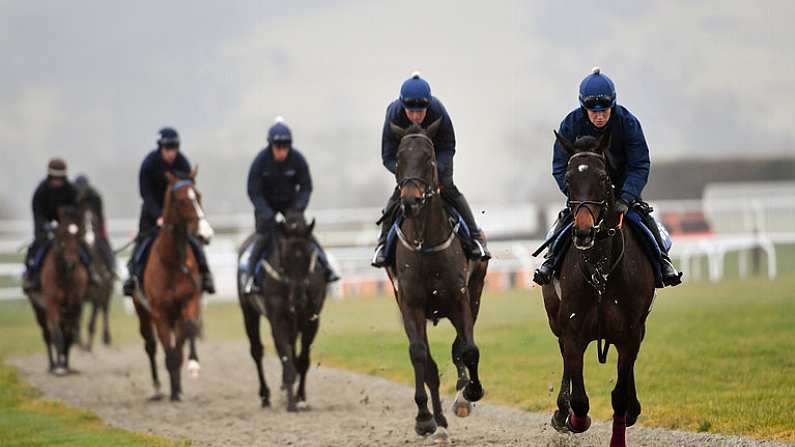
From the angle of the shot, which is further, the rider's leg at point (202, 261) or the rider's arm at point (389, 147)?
the rider's leg at point (202, 261)

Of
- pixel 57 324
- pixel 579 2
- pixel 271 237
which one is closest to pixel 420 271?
pixel 271 237

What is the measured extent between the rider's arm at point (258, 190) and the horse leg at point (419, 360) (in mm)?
4082

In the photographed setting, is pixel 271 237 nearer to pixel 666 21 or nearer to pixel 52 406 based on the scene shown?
pixel 52 406

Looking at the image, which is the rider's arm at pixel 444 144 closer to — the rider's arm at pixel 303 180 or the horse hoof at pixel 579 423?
the horse hoof at pixel 579 423

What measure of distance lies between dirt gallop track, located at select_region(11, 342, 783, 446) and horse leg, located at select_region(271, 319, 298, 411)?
0.22 meters

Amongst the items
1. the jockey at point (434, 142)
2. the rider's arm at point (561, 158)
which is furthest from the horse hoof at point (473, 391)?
the rider's arm at point (561, 158)

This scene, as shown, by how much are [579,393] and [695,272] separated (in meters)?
26.3

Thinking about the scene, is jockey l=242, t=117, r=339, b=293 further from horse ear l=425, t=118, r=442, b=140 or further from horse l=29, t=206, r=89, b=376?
horse l=29, t=206, r=89, b=376

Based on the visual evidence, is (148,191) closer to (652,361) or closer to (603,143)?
(652,361)

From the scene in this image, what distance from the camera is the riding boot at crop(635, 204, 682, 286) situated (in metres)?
9.78

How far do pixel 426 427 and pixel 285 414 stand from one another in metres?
3.94

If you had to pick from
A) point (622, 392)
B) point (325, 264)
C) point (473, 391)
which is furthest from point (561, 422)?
point (325, 264)

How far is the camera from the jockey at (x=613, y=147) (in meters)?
9.72

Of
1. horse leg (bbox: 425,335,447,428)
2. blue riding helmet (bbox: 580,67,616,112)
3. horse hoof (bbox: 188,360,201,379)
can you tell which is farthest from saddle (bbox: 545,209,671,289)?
horse hoof (bbox: 188,360,201,379)
